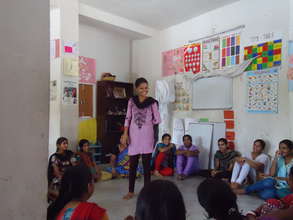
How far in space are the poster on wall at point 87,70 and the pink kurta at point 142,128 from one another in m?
2.18

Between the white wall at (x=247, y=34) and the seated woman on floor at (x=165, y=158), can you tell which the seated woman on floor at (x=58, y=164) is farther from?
the white wall at (x=247, y=34)

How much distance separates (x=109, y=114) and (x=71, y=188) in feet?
12.2

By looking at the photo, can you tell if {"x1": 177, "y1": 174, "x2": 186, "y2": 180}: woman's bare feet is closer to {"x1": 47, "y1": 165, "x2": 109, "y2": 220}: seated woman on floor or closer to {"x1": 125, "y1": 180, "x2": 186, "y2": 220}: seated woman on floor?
{"x1": 47, "y1": 165, "x2": 109, "y2": 220}: seated woman on floor

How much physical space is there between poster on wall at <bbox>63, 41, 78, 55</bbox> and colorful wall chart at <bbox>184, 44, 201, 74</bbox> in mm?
1875

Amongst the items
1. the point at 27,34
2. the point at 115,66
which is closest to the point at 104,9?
the point at 115,66

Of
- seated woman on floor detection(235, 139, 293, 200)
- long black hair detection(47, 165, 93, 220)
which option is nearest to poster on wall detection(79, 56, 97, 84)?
seated woman on floor detection(235, 139, 293, 200)

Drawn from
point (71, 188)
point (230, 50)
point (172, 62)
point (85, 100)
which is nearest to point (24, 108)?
point (71, 188)

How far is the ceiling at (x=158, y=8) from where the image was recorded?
4031 millimetres

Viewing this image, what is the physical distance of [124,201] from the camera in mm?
2672

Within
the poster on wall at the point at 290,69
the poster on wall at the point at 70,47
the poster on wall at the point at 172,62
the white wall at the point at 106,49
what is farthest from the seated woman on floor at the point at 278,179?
the white wall at the point at 106,49

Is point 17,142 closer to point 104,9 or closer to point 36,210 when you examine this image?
point 36,210

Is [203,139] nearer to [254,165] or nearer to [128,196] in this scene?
[254,165]

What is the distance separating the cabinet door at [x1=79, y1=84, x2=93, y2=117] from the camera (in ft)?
15.3

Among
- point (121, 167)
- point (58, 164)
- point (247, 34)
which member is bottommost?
point (121, 167)
